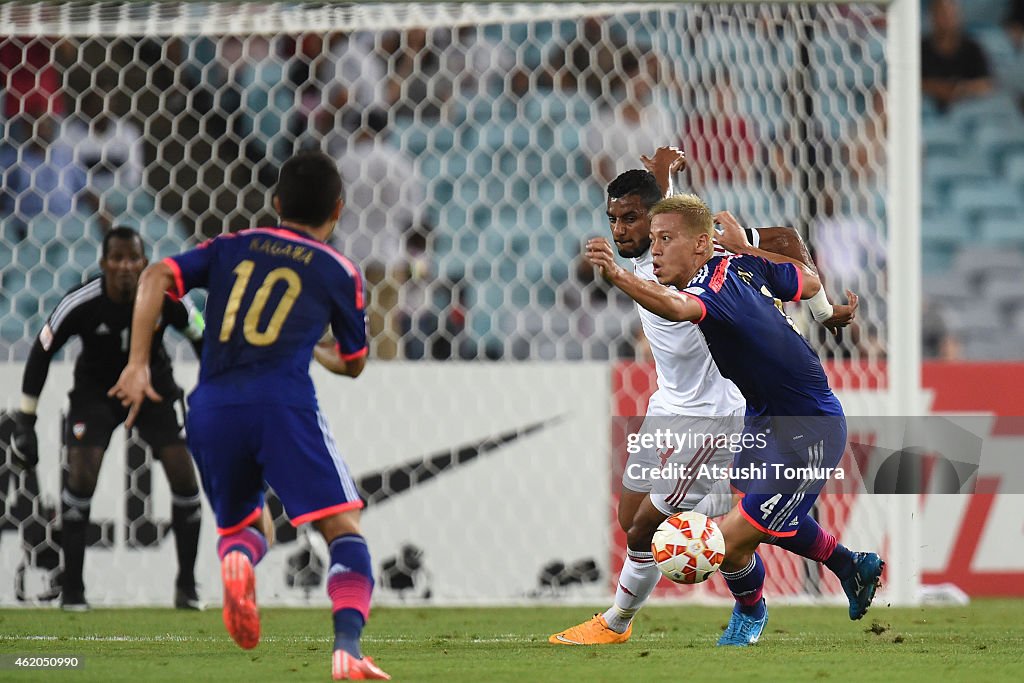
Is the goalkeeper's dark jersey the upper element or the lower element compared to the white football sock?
upper

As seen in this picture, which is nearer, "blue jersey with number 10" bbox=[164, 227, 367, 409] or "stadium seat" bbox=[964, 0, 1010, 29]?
"blue jersey with number 10" bbox=[164, 227, 367, 409]

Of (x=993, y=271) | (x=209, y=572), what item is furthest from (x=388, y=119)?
(x=993, y=271)

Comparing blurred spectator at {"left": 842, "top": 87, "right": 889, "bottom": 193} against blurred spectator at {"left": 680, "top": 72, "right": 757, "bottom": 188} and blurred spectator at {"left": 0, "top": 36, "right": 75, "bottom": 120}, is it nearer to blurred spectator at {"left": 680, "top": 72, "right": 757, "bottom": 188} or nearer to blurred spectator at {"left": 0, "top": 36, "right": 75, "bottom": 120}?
blurred spectator at {"left": 680, "top": 72, "right": 757, "bottom": 188}

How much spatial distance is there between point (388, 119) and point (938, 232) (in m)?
4.82

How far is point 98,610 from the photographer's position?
6.95 m

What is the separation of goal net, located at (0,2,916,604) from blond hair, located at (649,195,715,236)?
2.48 m

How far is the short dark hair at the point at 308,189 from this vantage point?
404 cm

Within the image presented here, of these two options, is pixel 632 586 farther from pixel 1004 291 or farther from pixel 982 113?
pixel 982 113

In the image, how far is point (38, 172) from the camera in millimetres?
8320

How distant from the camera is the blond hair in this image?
4941mm

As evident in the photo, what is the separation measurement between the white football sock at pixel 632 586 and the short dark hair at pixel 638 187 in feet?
4.49

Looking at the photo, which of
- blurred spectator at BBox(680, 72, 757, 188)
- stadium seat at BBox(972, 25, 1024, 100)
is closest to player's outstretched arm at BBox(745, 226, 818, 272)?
blurred spectator at BBox(680, 72, 757, 188)

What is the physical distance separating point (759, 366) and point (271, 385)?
1894 mm

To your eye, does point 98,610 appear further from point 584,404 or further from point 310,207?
point 310,207
